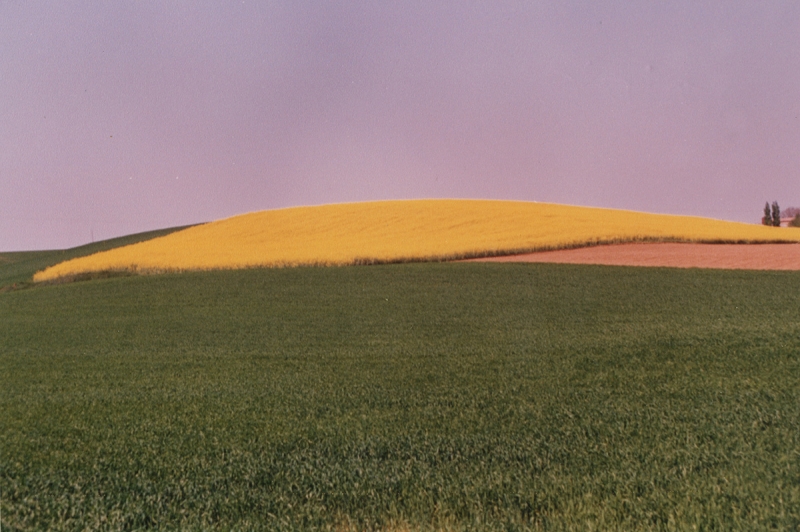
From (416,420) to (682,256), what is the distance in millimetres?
18320

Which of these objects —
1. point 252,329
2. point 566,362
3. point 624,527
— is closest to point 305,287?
point 252,329

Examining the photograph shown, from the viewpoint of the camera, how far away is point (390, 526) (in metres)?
3.54

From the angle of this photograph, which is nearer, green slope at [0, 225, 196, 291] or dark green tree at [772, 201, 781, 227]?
green slope at [0, 225, 196, 291]

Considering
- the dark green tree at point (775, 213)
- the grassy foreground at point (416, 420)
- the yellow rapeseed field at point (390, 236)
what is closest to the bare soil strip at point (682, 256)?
the yellow rapeseed field at point (390, 236)

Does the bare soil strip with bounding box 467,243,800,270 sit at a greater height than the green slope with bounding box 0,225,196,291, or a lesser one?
lesser

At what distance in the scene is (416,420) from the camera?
541 centimetres

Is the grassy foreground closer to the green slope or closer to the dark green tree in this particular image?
the green slope

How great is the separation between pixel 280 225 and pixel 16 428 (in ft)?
88.7

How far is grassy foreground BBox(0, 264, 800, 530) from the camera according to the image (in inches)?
149

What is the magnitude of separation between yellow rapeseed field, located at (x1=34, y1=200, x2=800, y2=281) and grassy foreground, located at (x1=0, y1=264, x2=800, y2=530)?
33.4 feet

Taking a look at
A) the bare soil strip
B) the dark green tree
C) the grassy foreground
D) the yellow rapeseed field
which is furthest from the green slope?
the dark green tree

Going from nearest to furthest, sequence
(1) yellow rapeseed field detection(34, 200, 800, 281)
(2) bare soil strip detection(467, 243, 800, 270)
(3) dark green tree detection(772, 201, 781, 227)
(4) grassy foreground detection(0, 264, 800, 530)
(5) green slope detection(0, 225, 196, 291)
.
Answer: (4) grassy foreground detection(0, 264, 800, 530) → (2) bare soil strip detection(467, 243, 800, 270) → (1) yellow rapeseed field detection(34, 200, 800, 281) → (5) green slope detection(0, 225, 196, 291) → (3) dark green tree detection(772, 201, 781, 227)

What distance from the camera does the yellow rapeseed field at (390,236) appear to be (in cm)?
2219

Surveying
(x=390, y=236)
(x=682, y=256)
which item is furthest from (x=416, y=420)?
(x=390, y=236)
